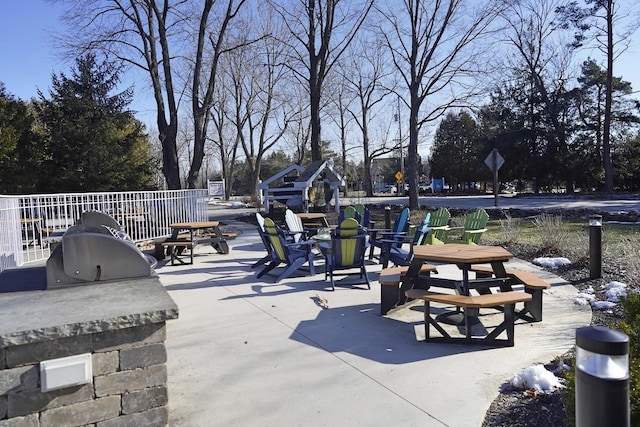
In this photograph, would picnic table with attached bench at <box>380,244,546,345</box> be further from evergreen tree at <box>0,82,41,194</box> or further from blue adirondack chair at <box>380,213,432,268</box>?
evergreen tree at <box>0,82,41,194</box>

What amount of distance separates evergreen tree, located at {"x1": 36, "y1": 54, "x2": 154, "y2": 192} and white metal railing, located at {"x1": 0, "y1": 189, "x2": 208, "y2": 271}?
9.52 meters

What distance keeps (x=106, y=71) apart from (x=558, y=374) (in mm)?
24289

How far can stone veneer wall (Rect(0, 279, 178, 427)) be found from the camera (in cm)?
221

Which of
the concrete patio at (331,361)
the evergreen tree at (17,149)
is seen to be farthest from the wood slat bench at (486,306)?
the evergreen tree at (17,149)

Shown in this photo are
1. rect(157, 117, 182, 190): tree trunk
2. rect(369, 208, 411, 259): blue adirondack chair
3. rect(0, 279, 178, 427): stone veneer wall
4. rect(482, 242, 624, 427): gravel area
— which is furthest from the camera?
rect(157, 117, 182, 190): tree trunk

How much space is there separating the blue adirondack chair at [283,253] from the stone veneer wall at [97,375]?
4836mm

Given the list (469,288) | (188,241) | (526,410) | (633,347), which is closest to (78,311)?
(526,410)

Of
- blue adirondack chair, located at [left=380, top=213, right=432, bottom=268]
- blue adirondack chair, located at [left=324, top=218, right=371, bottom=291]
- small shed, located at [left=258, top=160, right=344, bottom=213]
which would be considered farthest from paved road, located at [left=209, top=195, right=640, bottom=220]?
blue adirondack chair, located at [left=324, top=218, right=371, bottom=291]

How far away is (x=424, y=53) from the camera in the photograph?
20.9 meters

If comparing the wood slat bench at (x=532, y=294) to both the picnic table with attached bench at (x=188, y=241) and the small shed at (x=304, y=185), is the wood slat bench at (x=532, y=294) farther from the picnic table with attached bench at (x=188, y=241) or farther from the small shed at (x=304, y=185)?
the small shed at (x=304, y=185)

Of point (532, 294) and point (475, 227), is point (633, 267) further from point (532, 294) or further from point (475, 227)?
point (475, 227)

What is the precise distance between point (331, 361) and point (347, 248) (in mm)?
3070

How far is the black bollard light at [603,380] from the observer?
1.44m

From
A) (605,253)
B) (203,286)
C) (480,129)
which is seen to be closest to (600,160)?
(480,129)
